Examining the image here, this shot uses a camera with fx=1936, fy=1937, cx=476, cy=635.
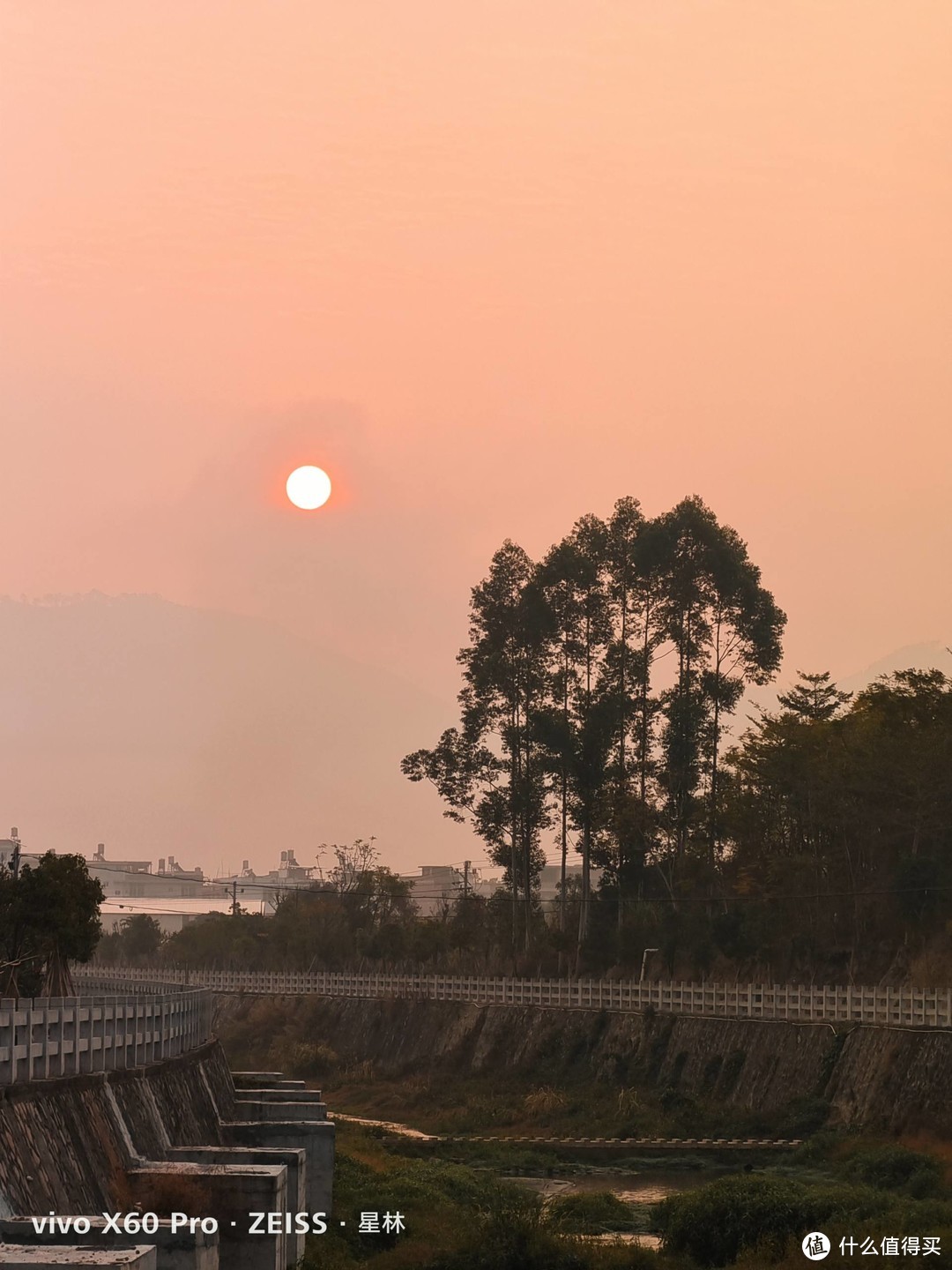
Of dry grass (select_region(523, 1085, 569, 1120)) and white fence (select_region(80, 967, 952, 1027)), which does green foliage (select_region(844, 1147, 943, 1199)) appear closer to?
white fence (select_region(80, 967, 952, 1027))

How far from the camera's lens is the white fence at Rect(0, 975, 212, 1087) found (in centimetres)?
3036

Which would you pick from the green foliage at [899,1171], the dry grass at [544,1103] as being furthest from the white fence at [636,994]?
the green foliage at [899,1171]

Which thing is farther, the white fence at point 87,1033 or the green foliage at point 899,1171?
the green foliage at point 899,1171

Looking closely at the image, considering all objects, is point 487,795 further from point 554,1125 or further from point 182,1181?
point 182,1181

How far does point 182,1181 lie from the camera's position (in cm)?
3359

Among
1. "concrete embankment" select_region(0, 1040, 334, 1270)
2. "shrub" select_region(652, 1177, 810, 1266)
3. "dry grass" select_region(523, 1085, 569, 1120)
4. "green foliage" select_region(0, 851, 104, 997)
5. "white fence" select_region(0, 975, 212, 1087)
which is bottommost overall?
"shrub" select_region(652, 1177, 810, 1266)

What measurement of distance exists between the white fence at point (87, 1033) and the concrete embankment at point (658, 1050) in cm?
2215

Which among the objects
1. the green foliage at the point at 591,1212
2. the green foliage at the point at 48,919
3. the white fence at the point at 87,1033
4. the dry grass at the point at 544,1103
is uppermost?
the green foliage at the point at 48,919

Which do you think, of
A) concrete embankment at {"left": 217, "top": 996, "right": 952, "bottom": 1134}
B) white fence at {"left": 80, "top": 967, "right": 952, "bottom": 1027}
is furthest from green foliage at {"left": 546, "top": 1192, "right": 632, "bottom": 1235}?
white fence at {"left": 80, "top": 967, "right": 952, "bottom": 1027}

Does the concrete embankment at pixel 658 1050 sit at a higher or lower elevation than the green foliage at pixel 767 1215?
higher

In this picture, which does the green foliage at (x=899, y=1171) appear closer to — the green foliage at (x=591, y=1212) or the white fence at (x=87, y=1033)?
the green foliage at (x=591, y=1212)

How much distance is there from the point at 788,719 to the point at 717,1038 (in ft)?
85.9

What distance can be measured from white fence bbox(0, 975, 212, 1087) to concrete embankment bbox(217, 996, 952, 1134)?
2215 cm

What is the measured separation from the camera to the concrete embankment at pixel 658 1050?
56.8 meters
